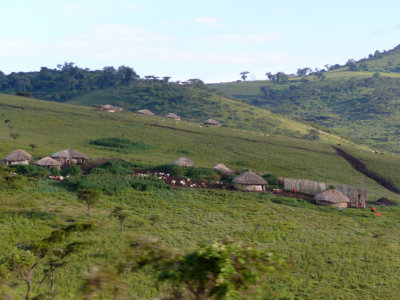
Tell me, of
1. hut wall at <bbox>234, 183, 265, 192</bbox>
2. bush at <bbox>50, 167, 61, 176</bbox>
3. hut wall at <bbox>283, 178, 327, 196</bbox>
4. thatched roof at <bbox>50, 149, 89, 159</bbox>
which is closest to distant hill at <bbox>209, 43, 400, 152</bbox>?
hut wall at <bbox>283, 178, 327, 196</bbox>

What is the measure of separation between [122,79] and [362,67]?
13502 cm

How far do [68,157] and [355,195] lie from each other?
30998 mm

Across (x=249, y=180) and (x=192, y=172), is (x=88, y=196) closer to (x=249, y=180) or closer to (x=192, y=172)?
(x=192, y=172)

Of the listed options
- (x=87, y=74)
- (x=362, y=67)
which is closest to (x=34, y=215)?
(x=87, y=74)

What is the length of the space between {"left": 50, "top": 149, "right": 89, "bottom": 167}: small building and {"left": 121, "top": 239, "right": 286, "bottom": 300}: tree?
3669 centimetres

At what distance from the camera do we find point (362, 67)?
196 meters

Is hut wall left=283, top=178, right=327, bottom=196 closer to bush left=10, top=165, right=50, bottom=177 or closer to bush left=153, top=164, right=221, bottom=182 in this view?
bush left=153, top=164, right=221, bottom=182

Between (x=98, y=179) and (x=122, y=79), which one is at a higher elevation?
(x=122, y=79)

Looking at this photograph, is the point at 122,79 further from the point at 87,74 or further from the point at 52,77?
the point at 52,77

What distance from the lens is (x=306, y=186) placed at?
127ft

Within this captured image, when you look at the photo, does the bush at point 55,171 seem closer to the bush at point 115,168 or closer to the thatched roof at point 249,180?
the bush at point 115,168

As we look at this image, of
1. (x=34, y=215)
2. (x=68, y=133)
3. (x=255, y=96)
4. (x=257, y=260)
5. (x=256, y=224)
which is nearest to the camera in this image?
(x=257, y=260)

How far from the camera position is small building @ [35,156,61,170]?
38.4 meters

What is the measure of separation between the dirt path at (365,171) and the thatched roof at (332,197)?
17.5m
